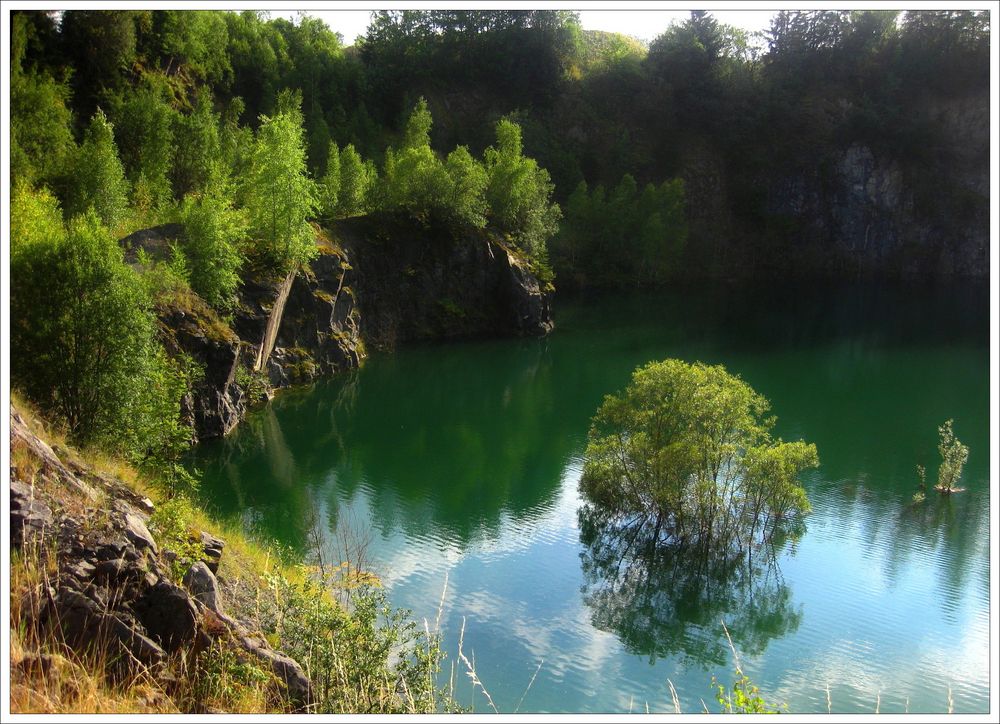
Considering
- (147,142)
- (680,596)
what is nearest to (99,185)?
(147,142)

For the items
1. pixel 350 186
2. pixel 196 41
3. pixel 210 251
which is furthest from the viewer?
pixel 196 41

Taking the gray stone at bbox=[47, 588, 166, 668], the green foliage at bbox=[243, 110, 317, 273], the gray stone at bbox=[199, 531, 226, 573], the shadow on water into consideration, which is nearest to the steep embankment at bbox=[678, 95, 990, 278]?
the shadow on water

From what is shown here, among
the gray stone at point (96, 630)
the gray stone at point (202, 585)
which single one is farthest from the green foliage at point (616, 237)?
the gray stone at point (96, 630)

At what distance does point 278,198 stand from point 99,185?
7290 millimetres

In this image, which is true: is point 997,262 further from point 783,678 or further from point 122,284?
point 122,284

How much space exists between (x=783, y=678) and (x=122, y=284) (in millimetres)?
18745

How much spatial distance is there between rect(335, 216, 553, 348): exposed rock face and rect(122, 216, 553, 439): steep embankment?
6 cm

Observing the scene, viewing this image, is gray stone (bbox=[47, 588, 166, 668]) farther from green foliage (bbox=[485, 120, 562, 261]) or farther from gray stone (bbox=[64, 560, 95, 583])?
green foliage (bbox=[485, 120, 562, 261])

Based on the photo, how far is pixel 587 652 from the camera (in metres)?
19.1

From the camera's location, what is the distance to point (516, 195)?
52.9 metres

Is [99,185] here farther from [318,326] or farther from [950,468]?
→ [950,468]

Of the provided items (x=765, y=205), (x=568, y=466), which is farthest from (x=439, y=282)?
(x=765, y=205)

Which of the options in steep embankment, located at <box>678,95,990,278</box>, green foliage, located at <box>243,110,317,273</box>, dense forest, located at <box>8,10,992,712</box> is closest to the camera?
dense forest, located at <box>8,10,992,712</box>

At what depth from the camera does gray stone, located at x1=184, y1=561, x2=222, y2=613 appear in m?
11.2
